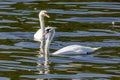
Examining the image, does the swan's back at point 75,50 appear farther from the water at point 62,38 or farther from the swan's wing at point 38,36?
the swan's wing at point 38,36

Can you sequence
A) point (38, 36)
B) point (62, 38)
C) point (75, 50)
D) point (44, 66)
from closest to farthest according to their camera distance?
point (44, 66)
point (75, 50)
point (62, 38)
point (38, 36)

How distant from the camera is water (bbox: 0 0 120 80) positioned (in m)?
17.3

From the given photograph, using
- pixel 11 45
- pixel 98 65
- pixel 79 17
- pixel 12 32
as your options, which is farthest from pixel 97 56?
pixel 79 17

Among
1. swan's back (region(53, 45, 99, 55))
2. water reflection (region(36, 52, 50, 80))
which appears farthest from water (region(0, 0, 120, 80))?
swan's back (region(53, 45, 99, 55))

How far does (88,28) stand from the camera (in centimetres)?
2373

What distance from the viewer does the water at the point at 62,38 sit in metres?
17.3

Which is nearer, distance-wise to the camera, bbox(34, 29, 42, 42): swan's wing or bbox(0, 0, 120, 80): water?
bbox(0, 0, 120, 80): water

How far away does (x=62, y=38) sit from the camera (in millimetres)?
22500

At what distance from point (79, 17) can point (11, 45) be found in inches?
207

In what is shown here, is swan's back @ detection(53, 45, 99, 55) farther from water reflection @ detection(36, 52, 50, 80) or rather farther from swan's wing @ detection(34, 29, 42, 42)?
swan's wing @ detection(34, 29, 42, 42)

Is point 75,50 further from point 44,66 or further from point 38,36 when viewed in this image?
point 38,36

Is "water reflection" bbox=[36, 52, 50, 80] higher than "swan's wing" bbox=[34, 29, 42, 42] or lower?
lower

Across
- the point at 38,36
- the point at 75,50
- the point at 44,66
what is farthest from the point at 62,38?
the point at 44,66

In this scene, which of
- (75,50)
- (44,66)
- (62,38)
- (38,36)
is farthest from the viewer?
(38,36)
